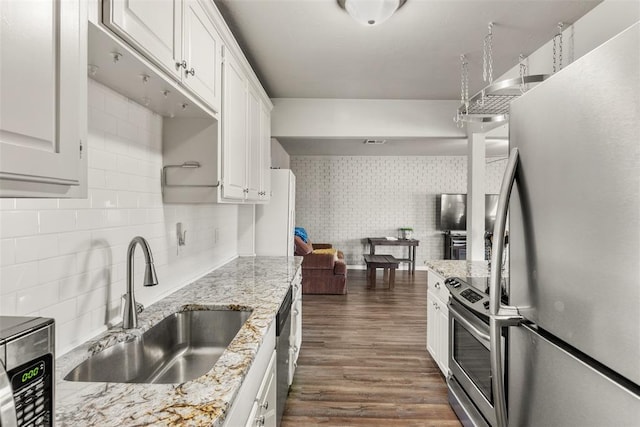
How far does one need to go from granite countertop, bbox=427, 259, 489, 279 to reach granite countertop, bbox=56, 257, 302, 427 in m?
1.41

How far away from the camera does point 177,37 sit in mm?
1351

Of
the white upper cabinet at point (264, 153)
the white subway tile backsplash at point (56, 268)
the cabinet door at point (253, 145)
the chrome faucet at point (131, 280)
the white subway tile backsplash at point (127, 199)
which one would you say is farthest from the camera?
the white upper cabinet at point (264, 153)

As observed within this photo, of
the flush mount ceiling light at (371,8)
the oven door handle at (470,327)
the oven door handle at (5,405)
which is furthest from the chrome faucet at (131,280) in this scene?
the flush mount ceiling light at (371,8)

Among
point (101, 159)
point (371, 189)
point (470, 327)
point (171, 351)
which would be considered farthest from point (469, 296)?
point (371, 189)

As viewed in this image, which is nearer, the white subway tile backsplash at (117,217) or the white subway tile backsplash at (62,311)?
the white subway tile backsplash at (62,311)

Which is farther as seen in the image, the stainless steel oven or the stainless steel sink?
the stainless steel oven

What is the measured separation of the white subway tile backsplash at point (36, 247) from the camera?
3.36 ft

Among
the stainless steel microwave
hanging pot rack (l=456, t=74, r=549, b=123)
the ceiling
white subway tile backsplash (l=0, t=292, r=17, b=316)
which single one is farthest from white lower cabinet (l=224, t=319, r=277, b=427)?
the ceiling

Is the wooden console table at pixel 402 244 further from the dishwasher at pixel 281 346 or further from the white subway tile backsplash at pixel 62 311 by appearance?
the white subway tile backsplash at pixel 62 311

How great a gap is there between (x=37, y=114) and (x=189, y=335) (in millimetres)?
1333

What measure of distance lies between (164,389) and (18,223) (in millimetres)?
652

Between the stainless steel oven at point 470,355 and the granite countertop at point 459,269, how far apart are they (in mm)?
286

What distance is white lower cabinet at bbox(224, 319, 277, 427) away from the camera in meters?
1.04

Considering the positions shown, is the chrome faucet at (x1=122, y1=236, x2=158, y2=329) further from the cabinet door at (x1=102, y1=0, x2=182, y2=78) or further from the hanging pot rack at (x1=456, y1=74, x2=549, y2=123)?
→ the hanging pot rack at (x1=456, y1=74, x2=549, y2=123)
